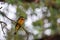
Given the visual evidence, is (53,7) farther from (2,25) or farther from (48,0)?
(2,25)

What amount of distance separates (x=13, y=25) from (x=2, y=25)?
0.10 m

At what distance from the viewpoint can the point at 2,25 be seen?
4.62 feet

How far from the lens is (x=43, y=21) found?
1.47 metres

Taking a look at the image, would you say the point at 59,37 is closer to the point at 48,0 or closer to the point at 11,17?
the point at 48,0

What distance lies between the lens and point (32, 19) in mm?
1458

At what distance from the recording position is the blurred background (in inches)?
55.6

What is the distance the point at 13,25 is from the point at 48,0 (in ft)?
1.30

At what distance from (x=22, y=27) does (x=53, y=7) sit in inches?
13.5

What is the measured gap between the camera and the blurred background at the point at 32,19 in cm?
141

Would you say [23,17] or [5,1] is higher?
[5,1]

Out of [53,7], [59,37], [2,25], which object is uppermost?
[53,7]

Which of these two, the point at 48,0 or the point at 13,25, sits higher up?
the point at 48,0

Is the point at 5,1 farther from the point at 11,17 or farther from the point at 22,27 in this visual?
the point at 22,27

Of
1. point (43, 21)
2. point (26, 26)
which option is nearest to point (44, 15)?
point (43, 21)
